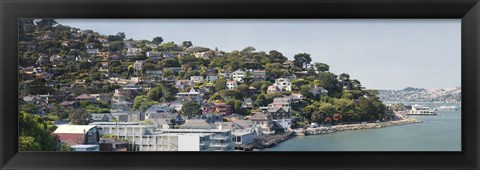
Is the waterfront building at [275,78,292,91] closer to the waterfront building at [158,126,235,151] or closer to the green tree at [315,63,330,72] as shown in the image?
the green tree at [315,63,330,72]

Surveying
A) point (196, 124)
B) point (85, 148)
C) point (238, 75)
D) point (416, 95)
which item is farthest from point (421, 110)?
point (85, 148)

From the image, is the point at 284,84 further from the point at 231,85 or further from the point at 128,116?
the point at 128,116

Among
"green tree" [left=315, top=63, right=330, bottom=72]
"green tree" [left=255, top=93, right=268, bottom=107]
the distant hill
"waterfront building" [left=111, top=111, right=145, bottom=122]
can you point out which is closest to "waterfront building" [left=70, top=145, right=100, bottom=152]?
"waterfront building" [left=111, top=111, right=145, bottom=122]

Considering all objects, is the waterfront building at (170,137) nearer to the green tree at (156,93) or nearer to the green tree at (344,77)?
the green tree at (156,93)

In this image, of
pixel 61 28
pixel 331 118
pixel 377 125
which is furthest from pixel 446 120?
pixel 61 28

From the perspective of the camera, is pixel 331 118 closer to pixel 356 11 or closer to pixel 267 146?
pixel 267 146

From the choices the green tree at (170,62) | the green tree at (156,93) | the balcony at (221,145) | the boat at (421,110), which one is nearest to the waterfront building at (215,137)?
the balcony at (221,145)
